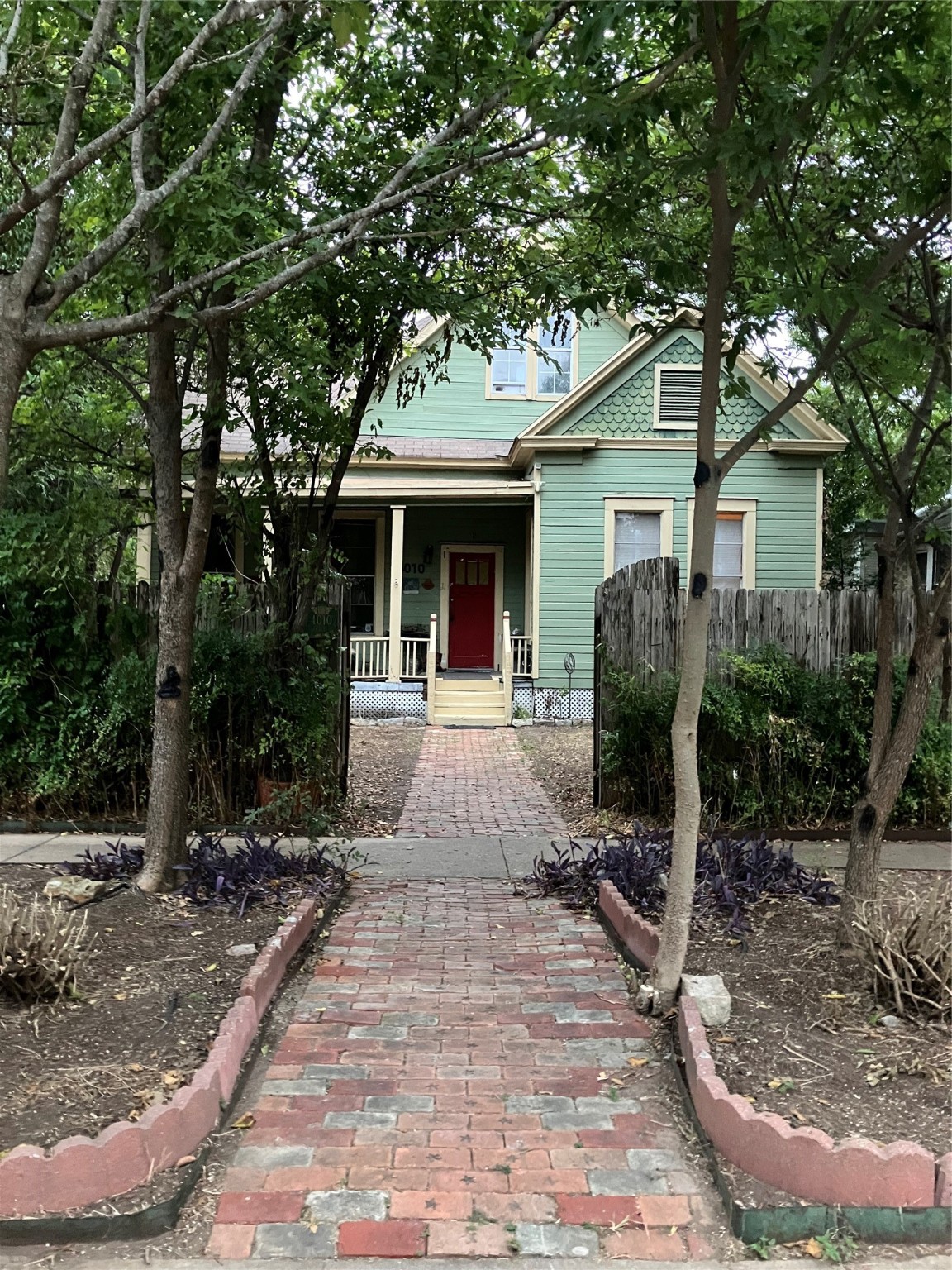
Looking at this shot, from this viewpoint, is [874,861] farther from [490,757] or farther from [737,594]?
[490,757]

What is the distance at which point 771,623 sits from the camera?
28.1ft

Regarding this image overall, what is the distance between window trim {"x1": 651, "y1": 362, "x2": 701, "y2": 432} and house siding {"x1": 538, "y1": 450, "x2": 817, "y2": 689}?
0.40 m

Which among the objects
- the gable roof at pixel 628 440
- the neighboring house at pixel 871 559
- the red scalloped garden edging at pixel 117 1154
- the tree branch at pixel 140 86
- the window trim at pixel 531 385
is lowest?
the red scalloped garden edging at pixel 117 1154

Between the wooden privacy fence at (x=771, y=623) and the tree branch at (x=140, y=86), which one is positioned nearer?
the tree branch at (x=140, y=86)

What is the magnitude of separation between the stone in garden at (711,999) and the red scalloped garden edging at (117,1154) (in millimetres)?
1910

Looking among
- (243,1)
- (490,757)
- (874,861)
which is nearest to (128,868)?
(874,861)

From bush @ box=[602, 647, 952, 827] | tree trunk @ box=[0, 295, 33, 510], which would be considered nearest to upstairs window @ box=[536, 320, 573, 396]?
bush @ box=[602, 647, 952, 827]

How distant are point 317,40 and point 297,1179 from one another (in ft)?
20.9

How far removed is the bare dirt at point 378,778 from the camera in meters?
8.52

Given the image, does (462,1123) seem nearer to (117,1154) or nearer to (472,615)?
(117,1154)

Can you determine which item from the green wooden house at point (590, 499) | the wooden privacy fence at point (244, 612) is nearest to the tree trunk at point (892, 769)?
the wooden privacy fence at point (244, 612)

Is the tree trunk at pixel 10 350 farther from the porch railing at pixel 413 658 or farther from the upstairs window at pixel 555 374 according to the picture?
the upstairs window at pixel 555 374

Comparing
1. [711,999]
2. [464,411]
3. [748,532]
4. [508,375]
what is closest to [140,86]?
[711,999]

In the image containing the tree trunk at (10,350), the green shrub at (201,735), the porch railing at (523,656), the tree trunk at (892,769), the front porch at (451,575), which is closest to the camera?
the tree trunk at (10,350)
